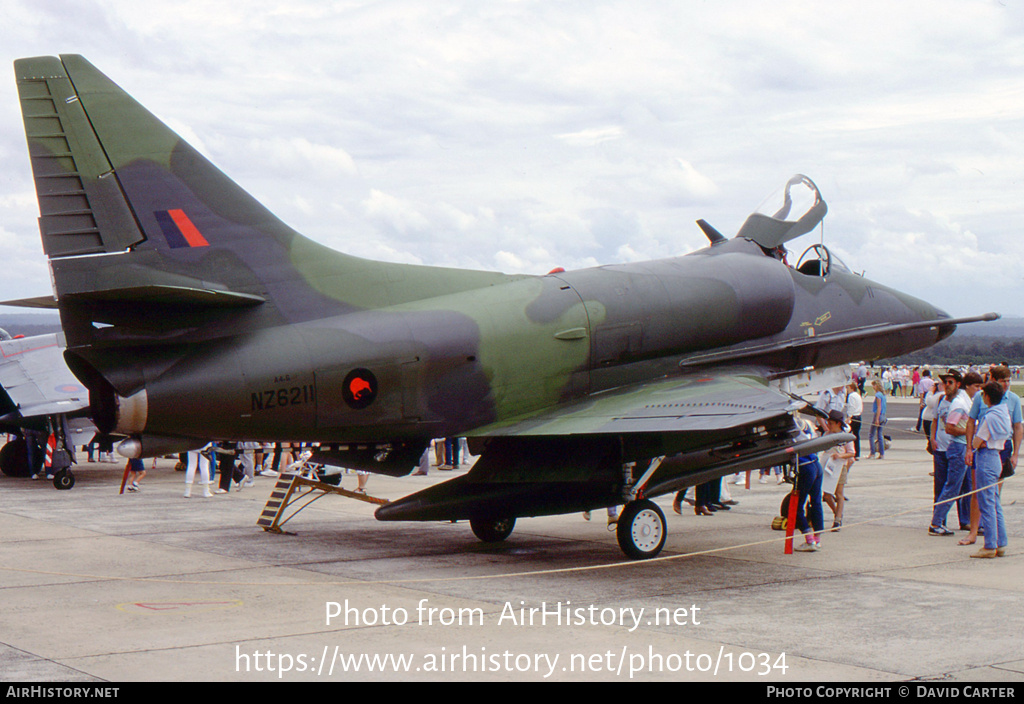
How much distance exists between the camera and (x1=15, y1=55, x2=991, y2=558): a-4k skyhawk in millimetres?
9898

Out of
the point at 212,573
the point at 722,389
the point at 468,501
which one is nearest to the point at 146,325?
the point at 212,573

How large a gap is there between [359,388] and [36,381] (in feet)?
46.4

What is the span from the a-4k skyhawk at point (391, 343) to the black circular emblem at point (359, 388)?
0.05 feet

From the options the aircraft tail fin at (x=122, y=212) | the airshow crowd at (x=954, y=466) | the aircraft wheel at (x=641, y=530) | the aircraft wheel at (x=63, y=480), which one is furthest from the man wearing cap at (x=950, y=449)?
the aircraft wheel at (x=63, y=480)

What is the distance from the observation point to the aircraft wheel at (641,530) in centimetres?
1135

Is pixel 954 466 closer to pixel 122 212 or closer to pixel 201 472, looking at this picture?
pixel 122 212

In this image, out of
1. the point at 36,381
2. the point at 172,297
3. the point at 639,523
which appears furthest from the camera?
the point at 36,381

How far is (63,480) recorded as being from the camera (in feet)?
66.5

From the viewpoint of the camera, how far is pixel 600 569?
11062 mm

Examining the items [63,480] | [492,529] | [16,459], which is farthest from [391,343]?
[16,459]

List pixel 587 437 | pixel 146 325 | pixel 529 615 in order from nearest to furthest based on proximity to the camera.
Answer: pixel 529 615, pixel 146 325, pixel 587 437

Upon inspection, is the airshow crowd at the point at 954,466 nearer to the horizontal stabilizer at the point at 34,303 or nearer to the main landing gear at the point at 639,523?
the main landing gear at the point at 639,523

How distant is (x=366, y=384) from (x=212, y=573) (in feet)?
8.75

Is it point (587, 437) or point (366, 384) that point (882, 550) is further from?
point (366, 384)
